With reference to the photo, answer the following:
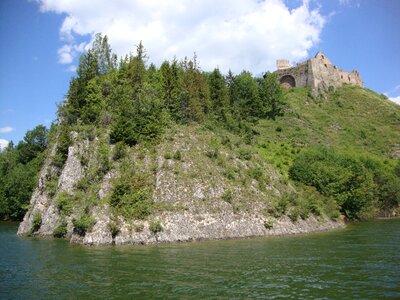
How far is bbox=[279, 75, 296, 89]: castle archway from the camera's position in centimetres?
11725

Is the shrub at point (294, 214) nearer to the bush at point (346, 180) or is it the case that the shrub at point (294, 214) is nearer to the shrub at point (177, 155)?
the bush at point (346, 180)

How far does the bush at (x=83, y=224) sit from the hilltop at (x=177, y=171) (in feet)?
0.37

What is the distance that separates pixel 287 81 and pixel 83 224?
98.1 metres

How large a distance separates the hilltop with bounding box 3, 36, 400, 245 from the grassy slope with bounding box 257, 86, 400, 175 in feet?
3.02

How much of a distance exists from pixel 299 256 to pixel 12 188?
72.3 metres

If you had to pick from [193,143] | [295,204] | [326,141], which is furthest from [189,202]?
[326,141]

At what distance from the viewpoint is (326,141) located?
82438mm

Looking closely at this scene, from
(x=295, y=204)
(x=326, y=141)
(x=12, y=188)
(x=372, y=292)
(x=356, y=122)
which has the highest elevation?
(x=356, y=122)

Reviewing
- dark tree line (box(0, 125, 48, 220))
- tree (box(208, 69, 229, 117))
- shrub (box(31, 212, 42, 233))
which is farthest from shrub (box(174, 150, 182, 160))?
dark tree line (box(0, 125, 48, 220))

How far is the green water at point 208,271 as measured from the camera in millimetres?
18328

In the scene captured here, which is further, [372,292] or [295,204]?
[295,204]

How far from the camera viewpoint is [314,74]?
112188 mm

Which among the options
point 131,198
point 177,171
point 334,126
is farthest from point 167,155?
point 334,126

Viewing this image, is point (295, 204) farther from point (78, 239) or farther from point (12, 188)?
point (12, 188)
